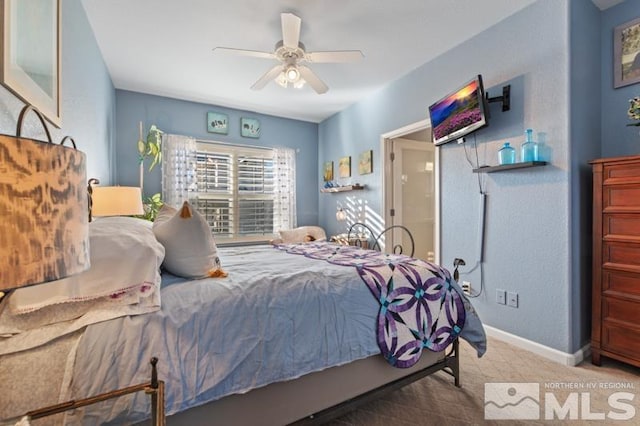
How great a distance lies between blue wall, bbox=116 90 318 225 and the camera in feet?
12.5

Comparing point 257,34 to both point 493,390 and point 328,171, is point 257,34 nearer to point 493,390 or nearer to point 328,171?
point 328,171

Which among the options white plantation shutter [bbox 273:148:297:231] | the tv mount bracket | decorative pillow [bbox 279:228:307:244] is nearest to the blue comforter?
the tv mount bracket

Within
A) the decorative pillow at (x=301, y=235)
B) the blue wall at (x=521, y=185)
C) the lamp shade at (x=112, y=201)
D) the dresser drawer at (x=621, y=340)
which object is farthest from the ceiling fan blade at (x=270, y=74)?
the dresser drawer at (x=621, y=340)

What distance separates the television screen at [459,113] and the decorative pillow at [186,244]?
2360 mm

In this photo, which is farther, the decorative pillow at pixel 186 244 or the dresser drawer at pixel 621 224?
the dresser drawer at pixel 621 224

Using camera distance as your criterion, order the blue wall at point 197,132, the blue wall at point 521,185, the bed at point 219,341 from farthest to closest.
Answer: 1. the blue wall at point 197,132
2. the blue wall at point 521,185
3. the bed at point 219,341

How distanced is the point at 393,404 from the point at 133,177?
4008 mm

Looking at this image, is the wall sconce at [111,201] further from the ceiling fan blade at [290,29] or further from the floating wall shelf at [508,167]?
the floating wall shelf at [508,167]

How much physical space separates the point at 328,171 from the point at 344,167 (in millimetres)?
453

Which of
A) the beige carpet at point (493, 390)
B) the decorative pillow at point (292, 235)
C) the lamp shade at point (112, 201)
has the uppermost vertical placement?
the lamp shade at point (112, 201)

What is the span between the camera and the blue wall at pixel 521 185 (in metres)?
2.14

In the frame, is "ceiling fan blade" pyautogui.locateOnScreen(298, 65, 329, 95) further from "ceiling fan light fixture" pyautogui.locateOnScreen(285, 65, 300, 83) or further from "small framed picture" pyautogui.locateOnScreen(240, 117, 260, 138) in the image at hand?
"small framed picture" pyautogui.locateOnScreen(240, 117, 260, 138)

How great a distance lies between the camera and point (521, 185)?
2371 mm

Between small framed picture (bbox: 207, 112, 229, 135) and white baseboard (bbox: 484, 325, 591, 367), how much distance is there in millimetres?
4301
